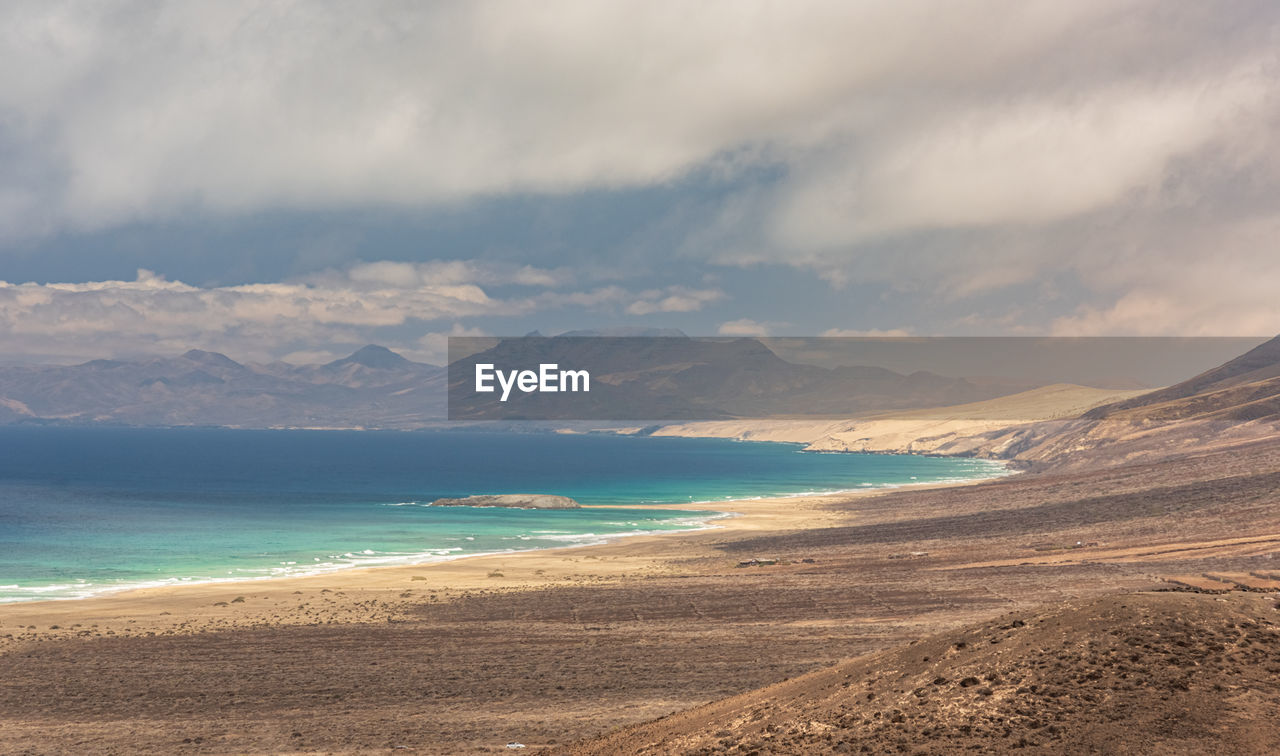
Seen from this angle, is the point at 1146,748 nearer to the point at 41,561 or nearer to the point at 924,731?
the point at 924,731

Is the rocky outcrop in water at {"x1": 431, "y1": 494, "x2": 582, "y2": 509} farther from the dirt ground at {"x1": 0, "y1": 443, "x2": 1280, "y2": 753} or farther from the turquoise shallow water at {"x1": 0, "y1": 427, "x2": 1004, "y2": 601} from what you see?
the dirt ground at {"x1": 0, "y1": 443, "x2": 1280, "y2": 753}

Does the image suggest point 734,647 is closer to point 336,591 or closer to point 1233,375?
point 336,591

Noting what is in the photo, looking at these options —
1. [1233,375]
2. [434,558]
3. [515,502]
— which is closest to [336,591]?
[434,558]

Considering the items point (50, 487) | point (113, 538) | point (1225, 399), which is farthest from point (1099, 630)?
point (50, 487)

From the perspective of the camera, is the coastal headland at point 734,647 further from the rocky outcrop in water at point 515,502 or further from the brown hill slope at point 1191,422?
the brown hill slope at point 1191,422

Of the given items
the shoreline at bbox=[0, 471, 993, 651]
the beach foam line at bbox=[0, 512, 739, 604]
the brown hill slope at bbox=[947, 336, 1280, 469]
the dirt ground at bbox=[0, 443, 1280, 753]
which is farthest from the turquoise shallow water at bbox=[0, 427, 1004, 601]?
the brown hill slope at bbox=[947, 336, 1280, 469]
